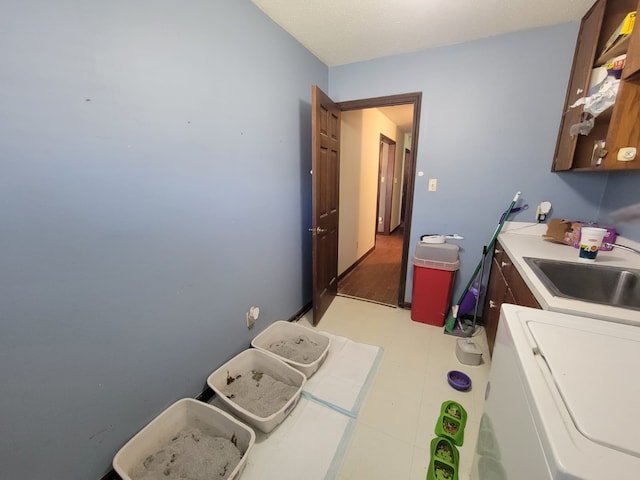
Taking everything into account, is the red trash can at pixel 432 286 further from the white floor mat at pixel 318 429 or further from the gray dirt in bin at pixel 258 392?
the gray dirt in bin at pixel 258 392

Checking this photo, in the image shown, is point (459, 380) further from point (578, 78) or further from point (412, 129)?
point (578, 78)

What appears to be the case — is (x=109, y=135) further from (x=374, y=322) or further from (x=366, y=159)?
(x=366, y=159)

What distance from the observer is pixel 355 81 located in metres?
2.45

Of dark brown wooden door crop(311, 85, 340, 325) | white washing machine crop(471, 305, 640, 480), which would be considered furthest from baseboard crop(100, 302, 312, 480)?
white washing machine crop(471, 305, 640, 480)

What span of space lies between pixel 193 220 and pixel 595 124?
2.49 m

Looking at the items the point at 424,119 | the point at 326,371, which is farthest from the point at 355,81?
the point at 326,371

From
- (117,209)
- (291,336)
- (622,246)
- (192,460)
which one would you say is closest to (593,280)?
(622,246)

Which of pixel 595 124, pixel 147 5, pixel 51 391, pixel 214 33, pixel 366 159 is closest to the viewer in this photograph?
pixel 51 391

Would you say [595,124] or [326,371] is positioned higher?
[595,124]

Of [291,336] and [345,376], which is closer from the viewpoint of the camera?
[345,376]

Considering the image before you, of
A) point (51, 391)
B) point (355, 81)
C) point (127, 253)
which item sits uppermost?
point (355, 81)

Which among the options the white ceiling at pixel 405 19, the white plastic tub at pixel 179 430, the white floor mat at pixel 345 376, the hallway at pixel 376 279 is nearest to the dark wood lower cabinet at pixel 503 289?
the white floor mat at pixel 345 376

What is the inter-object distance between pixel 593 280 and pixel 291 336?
6.18 feet

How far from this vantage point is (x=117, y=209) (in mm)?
1073
